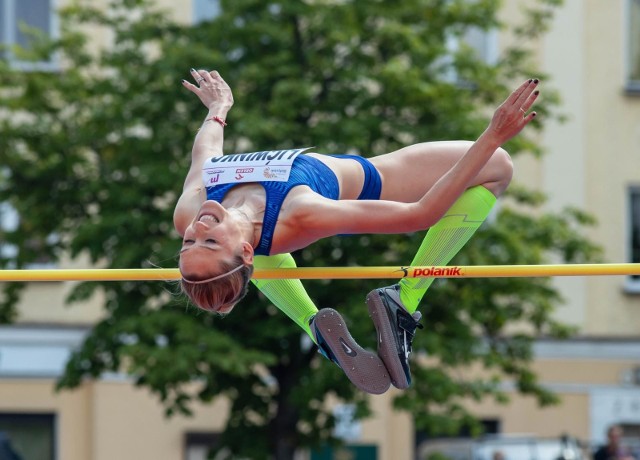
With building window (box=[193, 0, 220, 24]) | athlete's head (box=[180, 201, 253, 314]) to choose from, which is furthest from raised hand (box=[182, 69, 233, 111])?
building window (box=[193, 0, 220, 24])

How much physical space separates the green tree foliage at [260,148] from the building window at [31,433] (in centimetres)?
398

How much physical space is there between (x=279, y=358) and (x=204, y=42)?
3.24 meters

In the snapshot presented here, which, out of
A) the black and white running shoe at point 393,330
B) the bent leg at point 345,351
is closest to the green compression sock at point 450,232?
the black and white running shoe at point 393,330

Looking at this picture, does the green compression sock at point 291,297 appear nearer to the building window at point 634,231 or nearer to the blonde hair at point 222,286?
the blonde hair at point 222,286

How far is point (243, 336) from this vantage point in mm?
15664

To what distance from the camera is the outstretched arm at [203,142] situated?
24.0 ft

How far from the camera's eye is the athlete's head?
6895mm

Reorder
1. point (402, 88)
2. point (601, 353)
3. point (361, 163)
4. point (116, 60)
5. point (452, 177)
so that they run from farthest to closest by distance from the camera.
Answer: point (601, 353)
point (116, 60)
point (402, 88)
point (361, 163)
point (452, 177)

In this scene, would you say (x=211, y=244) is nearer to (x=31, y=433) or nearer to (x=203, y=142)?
(x=203, y=142)

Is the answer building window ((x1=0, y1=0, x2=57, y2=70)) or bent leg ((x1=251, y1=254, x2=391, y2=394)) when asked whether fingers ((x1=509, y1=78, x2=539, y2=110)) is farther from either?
building window ((x1=0, y1=0, x2=57, y2=70))

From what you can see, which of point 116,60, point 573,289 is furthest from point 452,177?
point 573,289

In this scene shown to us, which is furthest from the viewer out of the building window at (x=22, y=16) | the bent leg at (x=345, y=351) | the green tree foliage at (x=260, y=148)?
the building window at (x=22, y=16)

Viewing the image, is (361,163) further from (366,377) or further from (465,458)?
(465,458)

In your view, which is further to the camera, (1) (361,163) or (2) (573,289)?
(2) (573,289)
